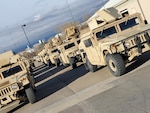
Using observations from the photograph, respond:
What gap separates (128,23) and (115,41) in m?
1.72

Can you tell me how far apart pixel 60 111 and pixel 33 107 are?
2473mm

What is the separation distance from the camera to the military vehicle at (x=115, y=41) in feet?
36.6

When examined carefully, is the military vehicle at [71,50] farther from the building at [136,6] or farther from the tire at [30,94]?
the tire at [30,94]

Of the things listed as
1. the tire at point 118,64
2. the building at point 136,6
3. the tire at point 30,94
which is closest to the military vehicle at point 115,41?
the tire at point 118,64

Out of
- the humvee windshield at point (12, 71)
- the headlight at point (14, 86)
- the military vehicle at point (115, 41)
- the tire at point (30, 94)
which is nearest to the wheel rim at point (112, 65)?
the military vehicle at point (115, 41)

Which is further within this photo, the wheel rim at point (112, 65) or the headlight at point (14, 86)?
the headlight at point (14, 86)

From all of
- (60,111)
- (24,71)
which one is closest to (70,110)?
(60,111)

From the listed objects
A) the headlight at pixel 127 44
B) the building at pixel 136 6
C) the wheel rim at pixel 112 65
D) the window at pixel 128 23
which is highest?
the building at pixel 136 6

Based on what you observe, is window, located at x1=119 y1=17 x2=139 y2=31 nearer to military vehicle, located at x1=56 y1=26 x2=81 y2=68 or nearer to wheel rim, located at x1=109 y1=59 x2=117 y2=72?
wheel rim, located at x1=109 y1=59 x2=117 y2=72

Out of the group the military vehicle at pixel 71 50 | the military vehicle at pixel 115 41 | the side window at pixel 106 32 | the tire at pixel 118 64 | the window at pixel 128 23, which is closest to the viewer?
the tire at pixel 118 64

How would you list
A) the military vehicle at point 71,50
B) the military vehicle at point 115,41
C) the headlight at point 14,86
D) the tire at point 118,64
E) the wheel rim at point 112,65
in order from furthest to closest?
1. the military vehicle at point 71,50
2. the headlight at point 14,86
3. the wheel rim at point 112,65
4. the military vehicle at point 115,41
5. the tire at point 118,64

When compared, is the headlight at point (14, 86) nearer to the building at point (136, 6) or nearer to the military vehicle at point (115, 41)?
the military vehicle at point (115, 41)

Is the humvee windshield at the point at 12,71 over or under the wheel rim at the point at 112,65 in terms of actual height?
over

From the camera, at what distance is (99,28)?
12.3 m
